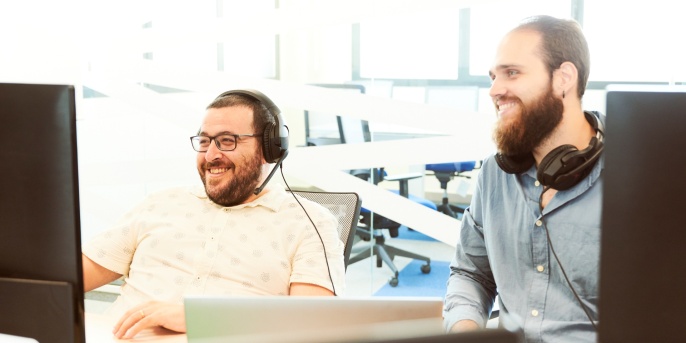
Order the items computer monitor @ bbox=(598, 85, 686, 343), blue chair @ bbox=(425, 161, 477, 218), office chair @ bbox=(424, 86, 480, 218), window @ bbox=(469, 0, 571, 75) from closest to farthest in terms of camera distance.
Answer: computer monitor @ bbox=(598, 85, 686, 343) → window @ bbox=(469, 0, 571, 75) → office chair @ bbox=(424, 86, 480, 218) → blue chair @ bbox=(425, 161, 477, 218)

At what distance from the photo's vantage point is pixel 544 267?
161cm

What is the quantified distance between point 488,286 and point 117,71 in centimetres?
268

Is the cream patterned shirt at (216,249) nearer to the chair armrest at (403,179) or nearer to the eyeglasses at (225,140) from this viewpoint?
the eyeglasses at (225,140)

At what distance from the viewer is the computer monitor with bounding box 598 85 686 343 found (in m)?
0.80

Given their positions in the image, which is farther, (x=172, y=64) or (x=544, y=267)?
(x=172, y=64)

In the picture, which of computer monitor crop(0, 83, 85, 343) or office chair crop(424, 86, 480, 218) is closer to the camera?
computer monitor crop(0, 83, 85, 343)

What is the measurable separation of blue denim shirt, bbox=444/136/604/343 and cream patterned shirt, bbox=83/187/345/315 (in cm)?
35

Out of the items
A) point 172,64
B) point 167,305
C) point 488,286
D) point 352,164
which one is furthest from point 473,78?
point 167,305

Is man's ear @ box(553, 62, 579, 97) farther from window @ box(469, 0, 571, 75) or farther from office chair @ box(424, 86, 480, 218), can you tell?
office chair @ box(424, 86, 480, 218)

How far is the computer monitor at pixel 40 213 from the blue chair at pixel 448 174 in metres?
2.61

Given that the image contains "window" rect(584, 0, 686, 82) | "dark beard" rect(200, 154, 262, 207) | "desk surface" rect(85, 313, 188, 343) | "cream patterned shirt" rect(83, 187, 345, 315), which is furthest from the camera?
"window" rect(584, 0, 686, 82)

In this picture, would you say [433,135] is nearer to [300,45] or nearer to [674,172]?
[300,45]

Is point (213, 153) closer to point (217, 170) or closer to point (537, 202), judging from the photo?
point (217, 170)

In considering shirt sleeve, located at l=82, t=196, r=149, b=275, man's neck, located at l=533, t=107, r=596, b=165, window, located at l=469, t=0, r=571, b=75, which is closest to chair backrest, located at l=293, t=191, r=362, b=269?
shirt sleeve, located at l=82, t=196, r=149, b=275
